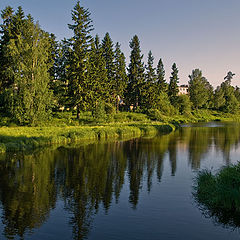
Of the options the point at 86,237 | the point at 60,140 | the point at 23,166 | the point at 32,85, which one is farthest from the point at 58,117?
the point at 86,237

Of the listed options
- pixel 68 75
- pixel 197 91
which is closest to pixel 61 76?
pixel 68 75

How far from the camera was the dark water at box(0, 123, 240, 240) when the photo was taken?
1105 cm

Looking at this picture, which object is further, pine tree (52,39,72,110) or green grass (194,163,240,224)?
pine tree (52,39,72,110)

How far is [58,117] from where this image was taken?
5072cm

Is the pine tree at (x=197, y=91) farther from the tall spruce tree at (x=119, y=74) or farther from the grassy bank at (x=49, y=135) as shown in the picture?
the grassy bank at (x=49, y=135)

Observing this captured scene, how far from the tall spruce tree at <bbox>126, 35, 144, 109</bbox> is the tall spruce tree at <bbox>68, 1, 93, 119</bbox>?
85.4 feet

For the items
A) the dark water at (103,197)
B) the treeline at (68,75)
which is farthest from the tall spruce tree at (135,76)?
the dark water at (103,197)

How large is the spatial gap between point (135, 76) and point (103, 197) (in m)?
66.6

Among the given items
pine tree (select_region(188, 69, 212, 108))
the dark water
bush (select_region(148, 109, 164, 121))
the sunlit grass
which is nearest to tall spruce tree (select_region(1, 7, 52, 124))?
the dark water

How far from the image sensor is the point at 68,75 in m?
54.1

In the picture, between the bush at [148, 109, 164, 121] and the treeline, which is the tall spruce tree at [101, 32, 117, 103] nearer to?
the treeline

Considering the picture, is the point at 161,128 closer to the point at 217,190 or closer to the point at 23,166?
the point at 23,166

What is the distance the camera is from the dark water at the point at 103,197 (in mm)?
11046

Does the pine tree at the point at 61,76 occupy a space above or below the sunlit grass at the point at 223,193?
above
